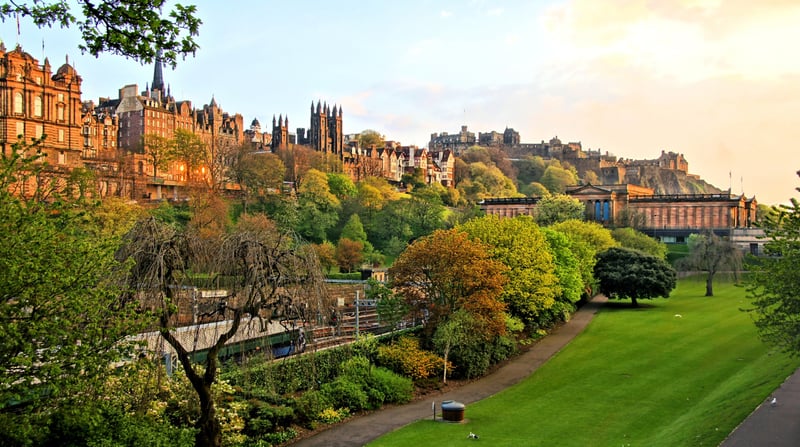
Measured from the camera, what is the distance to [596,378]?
97.6ft

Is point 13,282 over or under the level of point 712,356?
over

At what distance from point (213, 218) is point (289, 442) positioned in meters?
38.9

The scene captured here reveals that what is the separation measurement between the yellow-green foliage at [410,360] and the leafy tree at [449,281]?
5.17 ft

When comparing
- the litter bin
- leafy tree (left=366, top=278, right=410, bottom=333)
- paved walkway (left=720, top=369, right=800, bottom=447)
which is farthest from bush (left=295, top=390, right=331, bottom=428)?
paved walkway (left=720, top=369, right=800, bottom=447)

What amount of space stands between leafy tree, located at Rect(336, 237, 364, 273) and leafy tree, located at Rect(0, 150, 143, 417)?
158 feet

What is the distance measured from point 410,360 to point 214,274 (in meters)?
13.5

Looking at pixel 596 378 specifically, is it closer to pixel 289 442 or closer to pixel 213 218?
pixel 289 442

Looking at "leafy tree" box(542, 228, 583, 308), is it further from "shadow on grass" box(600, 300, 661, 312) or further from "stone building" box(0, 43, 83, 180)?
"stone building" box(0, 43, 83, 180)

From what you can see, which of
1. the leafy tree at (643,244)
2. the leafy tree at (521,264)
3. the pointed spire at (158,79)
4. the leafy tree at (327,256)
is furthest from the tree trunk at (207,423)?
the pointed spire at (158,79)

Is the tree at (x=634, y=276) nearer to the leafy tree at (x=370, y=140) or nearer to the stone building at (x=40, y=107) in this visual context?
the stone building at (x=40, y=107)

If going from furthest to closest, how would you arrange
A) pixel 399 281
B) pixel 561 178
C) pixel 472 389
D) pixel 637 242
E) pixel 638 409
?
1. pixel 561 178
2. pixel 637 242
3. pixel 399 281
4. pixel 472 389
5. pixel 638 409

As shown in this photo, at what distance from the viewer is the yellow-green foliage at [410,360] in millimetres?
27984

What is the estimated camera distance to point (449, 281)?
3120 centimetres

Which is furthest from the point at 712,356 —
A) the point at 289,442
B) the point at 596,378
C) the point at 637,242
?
the point at 637,242
